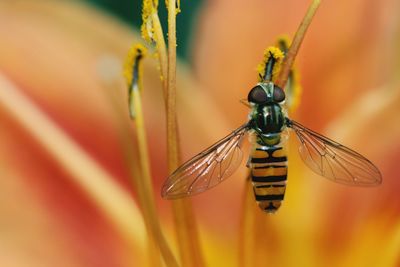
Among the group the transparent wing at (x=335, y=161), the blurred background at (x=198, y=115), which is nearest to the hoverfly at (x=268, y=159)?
the transparent wing at (x=335, y=161)

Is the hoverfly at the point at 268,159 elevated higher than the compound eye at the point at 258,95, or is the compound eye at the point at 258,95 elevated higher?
the compound eye at the point at 258,95

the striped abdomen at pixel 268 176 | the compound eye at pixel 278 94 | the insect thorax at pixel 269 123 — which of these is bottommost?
the striped abdomen at pixel 268 176

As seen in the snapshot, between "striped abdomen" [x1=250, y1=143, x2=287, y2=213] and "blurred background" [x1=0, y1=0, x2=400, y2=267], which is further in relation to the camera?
"blurred background" [x1=0, y1=0, x2=400, y2=267]

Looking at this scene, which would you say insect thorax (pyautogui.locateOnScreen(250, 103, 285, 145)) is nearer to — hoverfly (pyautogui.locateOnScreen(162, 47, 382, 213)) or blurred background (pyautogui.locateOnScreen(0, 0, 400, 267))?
hoverfly (pyautogui.locateOnScreen(162, 47, 382, 213))

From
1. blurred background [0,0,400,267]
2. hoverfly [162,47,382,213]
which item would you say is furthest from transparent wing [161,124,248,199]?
blurred background [0,0,400,267]

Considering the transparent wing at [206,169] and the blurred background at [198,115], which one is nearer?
the transparent wing at [206,169]

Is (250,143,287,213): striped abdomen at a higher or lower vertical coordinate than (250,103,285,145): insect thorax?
lower

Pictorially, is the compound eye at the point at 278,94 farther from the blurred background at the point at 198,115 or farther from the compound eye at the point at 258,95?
the blurred background at the point at 198,115

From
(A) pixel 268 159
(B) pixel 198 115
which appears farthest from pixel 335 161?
(B) pixel 198 115
